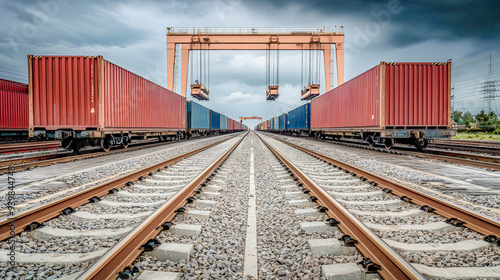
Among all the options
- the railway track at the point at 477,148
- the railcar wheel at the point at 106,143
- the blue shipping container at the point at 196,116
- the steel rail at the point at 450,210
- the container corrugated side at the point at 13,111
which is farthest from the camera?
the blue shipping container at the point at 196,116

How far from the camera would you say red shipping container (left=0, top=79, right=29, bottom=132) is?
1930 cm

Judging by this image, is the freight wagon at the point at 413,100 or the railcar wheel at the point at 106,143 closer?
the freight wagon at the point at 413,100

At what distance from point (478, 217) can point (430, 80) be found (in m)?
10.8

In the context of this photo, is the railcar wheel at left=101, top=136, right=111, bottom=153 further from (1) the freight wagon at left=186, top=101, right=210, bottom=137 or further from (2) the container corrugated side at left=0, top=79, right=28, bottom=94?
(2) the container corrugated side at left=0, top=79, right=28, bottom=94

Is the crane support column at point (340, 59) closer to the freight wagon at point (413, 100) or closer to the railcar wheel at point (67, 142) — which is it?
the freight wagon at point (413, 100)

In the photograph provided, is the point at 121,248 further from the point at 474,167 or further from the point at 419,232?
the point at 474,167

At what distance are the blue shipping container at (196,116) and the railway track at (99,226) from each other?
22010mm

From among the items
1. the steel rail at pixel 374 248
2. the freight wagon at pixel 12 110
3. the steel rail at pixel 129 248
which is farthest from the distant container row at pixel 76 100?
the freight wagon at pixel 12 110

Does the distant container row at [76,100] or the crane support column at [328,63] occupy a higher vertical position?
the crane support column at [328,63]

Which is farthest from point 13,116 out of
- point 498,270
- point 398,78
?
point 498,270

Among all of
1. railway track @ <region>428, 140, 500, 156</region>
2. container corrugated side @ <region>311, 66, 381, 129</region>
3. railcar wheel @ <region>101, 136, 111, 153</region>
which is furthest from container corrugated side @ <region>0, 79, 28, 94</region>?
railway track @ <region>428, 140, 500, 156</region>

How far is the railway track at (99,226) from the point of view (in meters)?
2.07

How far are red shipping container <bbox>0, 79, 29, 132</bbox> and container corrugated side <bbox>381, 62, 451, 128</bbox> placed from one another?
80.8 feet

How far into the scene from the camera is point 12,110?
20.1m
